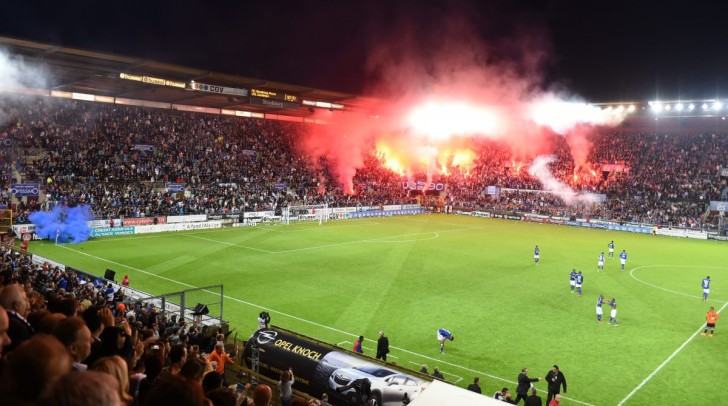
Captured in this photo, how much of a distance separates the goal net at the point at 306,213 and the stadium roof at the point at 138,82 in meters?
10.1

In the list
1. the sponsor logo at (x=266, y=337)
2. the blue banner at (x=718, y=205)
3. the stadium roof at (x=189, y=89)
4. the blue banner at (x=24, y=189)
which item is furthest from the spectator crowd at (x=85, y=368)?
the blue banner at (x=718, y=205)

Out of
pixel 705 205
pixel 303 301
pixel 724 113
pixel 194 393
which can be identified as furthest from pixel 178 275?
pixel 724 113

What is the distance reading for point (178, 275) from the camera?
24.8 meters

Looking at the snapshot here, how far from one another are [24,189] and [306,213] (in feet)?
75.1

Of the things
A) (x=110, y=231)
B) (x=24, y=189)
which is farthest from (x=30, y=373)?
(x=24, y=189)

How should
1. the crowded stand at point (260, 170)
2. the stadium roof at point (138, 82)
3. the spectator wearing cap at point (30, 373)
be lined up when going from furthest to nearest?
the crowded stand at point (260, 170) → the stadium roof at point (138, 82) → the spectator wearing cap at point (30, 373)

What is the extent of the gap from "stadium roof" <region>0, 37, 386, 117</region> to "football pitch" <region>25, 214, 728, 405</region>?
12.0 m

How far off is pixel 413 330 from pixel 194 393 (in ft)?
51.7

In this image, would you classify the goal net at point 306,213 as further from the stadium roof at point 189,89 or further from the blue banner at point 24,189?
the blue banner at point 24,189

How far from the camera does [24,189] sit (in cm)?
3469

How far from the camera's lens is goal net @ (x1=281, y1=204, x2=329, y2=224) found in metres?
47.8

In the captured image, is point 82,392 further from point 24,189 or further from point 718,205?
point 718,205

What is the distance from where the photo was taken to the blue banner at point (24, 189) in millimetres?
34375

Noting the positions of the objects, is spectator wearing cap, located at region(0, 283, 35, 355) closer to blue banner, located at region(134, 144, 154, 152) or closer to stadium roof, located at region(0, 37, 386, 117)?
stadium roof, located at region(0, 37, 386, 117)
